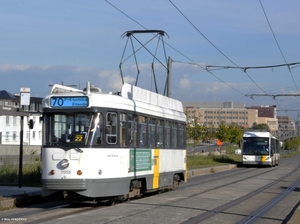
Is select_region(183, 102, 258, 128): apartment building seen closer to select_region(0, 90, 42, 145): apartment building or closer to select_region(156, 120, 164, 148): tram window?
select_region(0, 90, 42, 145): apartment building

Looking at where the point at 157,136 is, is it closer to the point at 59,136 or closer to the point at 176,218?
the point at 59,136

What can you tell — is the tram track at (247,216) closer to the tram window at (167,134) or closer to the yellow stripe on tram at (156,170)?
the yellow stripe on tram at (156,170)

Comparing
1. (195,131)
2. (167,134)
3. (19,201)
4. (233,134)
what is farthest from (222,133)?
(19,201)

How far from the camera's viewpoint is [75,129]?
1502 cm

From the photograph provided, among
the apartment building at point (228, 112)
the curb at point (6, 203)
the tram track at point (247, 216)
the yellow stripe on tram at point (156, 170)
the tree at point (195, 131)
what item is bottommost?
the tram track at point (247, 216)

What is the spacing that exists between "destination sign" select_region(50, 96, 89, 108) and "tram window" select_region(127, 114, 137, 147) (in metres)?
1.80

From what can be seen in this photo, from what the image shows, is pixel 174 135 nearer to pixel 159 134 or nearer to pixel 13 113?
pixel 159 134

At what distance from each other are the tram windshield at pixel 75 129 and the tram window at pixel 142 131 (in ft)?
7.79

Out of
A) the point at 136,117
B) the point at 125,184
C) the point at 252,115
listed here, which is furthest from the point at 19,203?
the point at 252,115

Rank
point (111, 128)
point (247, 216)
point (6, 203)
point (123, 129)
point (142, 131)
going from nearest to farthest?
point (247, 216), point (6, 203), point (111, 128), point (123, 129), point (142, 131)

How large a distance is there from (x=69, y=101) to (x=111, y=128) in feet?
4.40

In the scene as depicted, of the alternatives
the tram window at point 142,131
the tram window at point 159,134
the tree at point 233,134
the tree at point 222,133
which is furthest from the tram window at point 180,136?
the tree at point 233,134

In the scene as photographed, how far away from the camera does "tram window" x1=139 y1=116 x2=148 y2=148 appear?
56.7 feet

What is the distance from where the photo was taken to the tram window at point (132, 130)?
1636 centimetres
